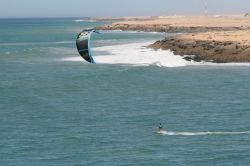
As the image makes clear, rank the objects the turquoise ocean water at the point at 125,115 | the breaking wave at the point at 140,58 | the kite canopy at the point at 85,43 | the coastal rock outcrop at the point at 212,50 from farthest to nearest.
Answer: the breaking wave at the point at 140,58, the coastal rock outcrop at the point at 212,50, the kite canopy at the point at 85,43, the turquoise ocean water at the point at 125,115

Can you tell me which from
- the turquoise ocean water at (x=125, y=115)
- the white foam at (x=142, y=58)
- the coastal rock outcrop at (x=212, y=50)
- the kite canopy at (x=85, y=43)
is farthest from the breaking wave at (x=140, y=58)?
the kite canopy at (x=85, y=43)

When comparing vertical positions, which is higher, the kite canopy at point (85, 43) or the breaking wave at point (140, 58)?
the kite canopy at point (85, 43)

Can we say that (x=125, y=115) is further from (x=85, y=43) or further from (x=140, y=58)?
(x=140, y=58)

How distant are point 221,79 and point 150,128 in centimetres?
2256

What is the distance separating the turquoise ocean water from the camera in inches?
1288

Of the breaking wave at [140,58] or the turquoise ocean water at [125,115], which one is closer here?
the turquoise ocean water at [125,115]

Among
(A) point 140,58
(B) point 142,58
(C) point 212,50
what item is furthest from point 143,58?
(C) point 212,50

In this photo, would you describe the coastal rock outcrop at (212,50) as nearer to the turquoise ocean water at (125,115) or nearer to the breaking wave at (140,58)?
the breaking wave at (140,58)

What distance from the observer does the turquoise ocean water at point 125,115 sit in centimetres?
3272

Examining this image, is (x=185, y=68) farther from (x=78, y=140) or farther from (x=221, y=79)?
(x=78, y=140)

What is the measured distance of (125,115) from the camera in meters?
42.3

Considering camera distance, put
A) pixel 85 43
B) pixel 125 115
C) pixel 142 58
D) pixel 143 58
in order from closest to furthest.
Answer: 1. pixel 125 115
2. pixel 85 43
3. pixel 143 58
4. pixel 142 58

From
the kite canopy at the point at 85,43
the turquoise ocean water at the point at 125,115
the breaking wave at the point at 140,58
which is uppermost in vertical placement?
the kite canopy at the point at 85,43

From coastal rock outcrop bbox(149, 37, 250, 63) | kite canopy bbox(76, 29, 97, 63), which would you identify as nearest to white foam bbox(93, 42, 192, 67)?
coastal rock outcrop bbox(149, 37, 250, 63)
